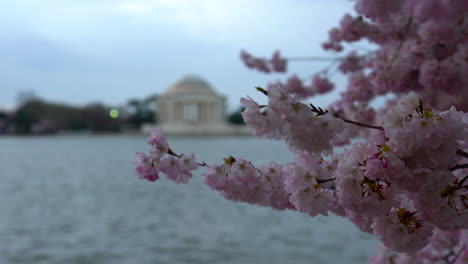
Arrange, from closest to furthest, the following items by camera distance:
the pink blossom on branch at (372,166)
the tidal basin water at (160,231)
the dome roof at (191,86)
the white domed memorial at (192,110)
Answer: the pink blossom on branch at (372,166)
the tidal basin water at (160,231)
the white domed memorial at (192,110)
the dome roof at (191,86)

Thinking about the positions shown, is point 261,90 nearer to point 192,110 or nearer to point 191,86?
point 191,86

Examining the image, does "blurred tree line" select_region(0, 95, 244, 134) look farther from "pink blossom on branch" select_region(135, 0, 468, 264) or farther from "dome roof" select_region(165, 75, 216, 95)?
"pink blossom on branch" select_region(135, 0, 468, 264)

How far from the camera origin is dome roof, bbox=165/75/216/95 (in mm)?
85188

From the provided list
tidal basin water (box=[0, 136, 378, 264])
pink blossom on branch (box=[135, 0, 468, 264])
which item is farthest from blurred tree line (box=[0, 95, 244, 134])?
pink blossom on branch (box=[135, 0, 468, 264])

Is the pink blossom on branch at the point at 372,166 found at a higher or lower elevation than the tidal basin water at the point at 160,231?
higher

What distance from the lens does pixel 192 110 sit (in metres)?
90.3

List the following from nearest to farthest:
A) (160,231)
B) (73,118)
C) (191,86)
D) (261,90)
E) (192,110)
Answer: (261,90) < (160,231) < (191,86) < (192,110) < (73,118)

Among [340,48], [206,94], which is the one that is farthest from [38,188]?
[206,94]

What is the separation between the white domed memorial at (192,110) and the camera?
84.0 metres

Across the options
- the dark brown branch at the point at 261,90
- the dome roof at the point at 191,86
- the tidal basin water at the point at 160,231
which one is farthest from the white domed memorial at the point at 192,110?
the dark brown branch at the point at 261,90

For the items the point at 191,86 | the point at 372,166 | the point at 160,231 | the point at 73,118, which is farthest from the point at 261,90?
the point at 73,118

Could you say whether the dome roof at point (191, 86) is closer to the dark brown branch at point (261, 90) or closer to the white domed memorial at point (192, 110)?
the white domed memorial at point (192, 110)

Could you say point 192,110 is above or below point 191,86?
below

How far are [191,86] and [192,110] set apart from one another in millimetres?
5790
